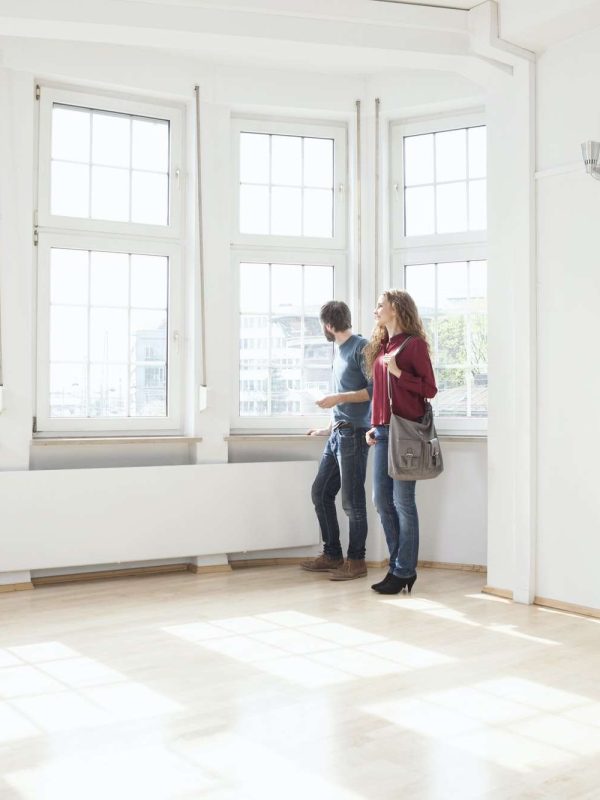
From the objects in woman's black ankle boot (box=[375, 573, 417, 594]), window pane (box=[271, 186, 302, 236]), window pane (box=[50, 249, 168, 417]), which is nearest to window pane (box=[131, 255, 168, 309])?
window pane (box=[50, 249, 168, 417])

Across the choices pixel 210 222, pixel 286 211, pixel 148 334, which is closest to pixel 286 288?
pixel 286 211

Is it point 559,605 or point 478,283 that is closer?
point 559,605

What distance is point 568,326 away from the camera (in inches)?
161

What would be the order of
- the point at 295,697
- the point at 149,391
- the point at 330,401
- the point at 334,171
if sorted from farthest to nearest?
1. the point at 334,171
2. the point at 149,391
3. the point at 330,401
4. the point at 295,697

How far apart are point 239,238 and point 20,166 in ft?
4.20

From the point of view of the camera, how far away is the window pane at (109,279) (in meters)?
4.93

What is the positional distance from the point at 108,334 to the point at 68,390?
1.26 ft

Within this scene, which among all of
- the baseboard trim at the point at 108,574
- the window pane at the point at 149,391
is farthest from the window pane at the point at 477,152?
the baseboard trim at the point at 108,574

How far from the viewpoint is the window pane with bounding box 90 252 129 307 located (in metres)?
4.93

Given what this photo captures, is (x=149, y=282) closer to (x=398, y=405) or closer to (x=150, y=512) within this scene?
(x=150, y=512)

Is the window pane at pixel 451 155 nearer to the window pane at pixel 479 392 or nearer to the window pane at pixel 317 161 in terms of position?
the window pane at pixel 317 161

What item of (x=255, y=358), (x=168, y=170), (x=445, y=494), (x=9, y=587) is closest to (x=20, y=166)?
(x=168, y=170)

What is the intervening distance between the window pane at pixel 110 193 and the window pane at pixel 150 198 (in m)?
0.05

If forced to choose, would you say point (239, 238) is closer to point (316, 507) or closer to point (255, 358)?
point (255, 358)
